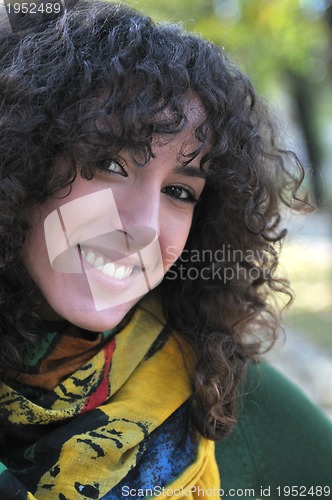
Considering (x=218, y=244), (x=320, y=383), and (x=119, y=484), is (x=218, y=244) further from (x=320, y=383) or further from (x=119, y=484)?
(x=320, y=383)

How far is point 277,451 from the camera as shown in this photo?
1.80 m

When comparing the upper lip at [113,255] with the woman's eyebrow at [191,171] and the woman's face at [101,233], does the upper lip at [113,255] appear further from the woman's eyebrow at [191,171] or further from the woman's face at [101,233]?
the woman's eyebrow at [191,171]

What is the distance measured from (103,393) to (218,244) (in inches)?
→ 21.7

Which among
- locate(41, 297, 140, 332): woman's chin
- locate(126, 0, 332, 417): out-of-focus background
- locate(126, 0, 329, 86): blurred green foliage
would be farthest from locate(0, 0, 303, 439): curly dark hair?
locate(126, 0, 329, 86): blurred green foliage

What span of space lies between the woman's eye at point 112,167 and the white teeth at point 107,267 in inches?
7.2

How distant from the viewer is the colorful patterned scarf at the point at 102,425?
1.41 meters

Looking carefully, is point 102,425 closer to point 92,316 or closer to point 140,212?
point 92,316

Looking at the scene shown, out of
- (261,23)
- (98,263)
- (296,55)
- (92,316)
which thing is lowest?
(92,316)

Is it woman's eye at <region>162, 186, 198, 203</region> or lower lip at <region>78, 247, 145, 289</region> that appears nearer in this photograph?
lower lip at <region>78, 247, 145, 289</region>

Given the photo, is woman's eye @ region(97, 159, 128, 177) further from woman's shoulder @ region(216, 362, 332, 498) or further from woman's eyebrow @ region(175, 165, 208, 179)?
woman's shoulder @ region(216, 362, 332, 498)

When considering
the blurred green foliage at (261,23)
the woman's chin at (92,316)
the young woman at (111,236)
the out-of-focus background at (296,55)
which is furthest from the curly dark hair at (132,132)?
the blurred green foliage at (261,23)

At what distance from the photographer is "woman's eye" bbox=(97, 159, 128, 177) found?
4.60ft

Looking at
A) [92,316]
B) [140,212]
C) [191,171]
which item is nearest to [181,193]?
[191,171]

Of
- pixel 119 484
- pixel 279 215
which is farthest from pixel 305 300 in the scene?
pixel 119 484
